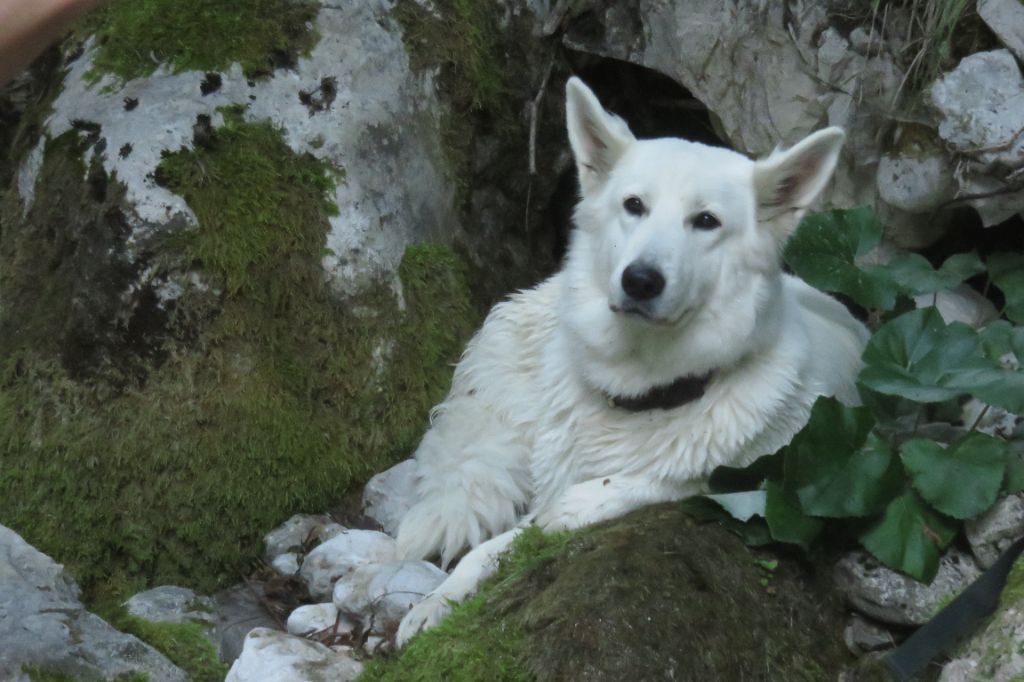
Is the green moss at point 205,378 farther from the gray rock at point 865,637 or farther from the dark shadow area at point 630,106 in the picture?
the gray rock at point 865,637

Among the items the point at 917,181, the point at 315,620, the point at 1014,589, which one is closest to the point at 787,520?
the point at 1014,589

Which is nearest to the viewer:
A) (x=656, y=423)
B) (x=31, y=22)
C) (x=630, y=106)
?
(x=31, y=22)

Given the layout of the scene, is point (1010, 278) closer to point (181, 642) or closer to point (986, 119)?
point (986, 119)

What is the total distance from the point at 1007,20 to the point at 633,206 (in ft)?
5.89

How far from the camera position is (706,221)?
11.7 ft

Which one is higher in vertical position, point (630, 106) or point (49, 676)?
point (49, 676)

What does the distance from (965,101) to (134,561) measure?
3534 mm

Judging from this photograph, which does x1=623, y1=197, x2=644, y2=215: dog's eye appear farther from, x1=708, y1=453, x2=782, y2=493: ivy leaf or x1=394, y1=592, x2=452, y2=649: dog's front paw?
x1=394, y1=592, x2=452, y2=649: dog's front paw

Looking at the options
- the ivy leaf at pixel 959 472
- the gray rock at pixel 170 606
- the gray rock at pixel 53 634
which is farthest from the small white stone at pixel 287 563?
the ivy leaf at pixel 959 472

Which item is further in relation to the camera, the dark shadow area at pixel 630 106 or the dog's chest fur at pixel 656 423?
the dark shadow area at pixel 630 106

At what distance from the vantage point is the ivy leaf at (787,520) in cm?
324

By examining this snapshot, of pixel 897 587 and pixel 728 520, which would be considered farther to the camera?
pixel 728 520

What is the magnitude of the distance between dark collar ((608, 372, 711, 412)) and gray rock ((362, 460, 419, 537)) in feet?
3.26

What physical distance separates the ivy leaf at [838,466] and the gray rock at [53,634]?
1.97 m
